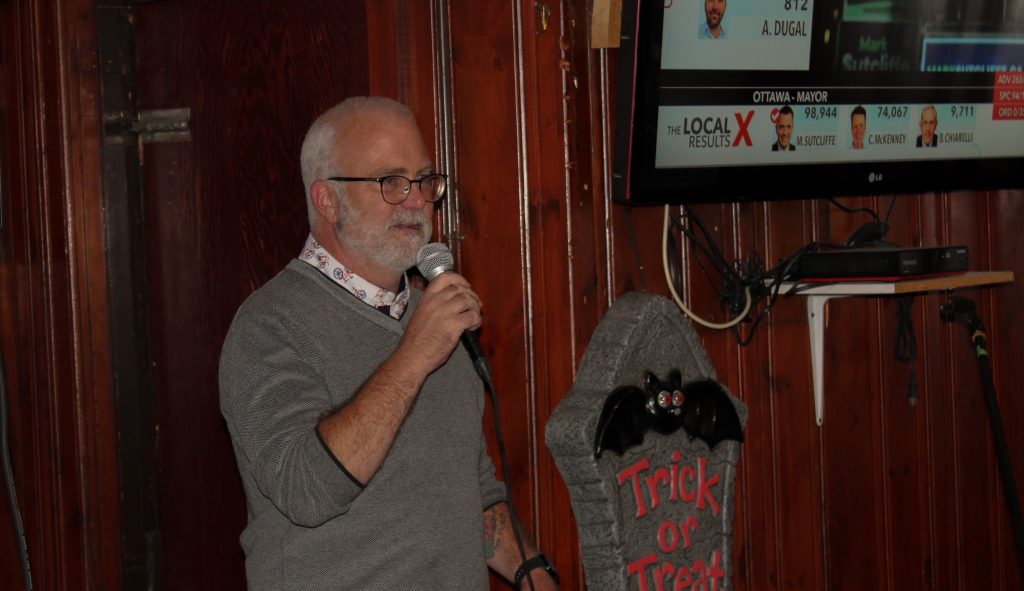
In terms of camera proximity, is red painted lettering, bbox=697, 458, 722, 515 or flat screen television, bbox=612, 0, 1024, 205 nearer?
flat screen television, bbox=612, 0, 1024, 205

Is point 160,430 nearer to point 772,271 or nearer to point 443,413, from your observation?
point 443,413

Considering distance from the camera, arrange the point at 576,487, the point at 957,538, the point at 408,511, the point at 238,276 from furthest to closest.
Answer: the point at 957,538 < the point at 238,276 < the point at 576,487 < the point at 408,511

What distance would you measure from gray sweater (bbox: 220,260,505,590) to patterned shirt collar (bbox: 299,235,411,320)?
0.02m

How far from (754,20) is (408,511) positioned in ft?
4.33

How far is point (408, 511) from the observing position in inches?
76.7

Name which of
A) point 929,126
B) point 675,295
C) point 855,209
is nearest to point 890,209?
point 855,209

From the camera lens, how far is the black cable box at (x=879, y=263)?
2.55 metres

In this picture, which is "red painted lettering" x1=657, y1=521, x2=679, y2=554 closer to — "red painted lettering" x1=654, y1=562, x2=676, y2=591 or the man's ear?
"red painted lettering" x1=654, y1=562, x2=676, y2=591

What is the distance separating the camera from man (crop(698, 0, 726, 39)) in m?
2.42

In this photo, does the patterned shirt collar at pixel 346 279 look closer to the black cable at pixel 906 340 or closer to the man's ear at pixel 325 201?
the man's ear at pixel 325 201

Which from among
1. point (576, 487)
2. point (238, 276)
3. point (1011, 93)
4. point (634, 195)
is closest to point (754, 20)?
point (634, 195)

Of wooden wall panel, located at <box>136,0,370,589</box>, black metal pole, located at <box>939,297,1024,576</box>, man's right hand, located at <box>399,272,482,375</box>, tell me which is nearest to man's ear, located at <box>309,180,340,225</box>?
man's right hand, located at <box>399,272,482,375</box>

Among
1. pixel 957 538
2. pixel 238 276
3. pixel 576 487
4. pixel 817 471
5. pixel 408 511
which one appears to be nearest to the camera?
pixel 408 511

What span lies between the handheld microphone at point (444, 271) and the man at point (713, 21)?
0.83m
